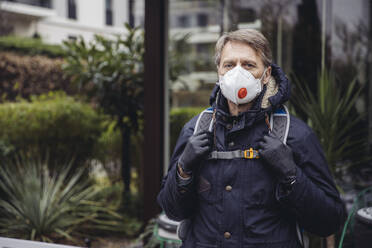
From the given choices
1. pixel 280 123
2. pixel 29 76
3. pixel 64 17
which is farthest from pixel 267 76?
pixel 29 76

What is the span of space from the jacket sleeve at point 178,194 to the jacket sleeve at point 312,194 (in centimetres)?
39

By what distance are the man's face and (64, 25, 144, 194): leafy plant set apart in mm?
3267

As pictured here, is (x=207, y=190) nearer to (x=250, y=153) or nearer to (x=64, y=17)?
(x=250, y=153)

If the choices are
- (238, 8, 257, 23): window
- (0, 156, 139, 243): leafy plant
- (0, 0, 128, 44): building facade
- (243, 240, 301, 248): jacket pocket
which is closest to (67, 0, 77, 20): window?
(0, 0, 128, 44): building facade

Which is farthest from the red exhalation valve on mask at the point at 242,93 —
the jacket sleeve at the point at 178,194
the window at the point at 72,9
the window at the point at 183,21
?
the window at the point at 72,9

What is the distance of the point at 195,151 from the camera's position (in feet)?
5.07

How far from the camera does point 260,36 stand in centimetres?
165

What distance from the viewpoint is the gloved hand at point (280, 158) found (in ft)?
4.79

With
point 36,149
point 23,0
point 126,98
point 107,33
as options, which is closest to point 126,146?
point 126,98

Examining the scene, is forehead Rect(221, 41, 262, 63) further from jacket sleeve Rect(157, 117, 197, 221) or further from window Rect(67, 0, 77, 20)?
window Rect(67, 0, 77, 20)

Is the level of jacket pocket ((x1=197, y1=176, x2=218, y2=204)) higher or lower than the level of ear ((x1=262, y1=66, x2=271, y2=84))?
lower

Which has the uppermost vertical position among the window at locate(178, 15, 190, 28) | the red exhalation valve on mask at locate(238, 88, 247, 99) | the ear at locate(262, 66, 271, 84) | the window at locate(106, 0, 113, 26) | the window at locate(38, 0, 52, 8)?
the window at locate(38, 0, 52, 8)

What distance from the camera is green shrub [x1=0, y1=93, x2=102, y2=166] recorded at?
5.02m

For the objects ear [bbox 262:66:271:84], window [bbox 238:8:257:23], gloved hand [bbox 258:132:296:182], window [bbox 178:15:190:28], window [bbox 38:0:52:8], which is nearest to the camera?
gloved hand [bbox 258:132:296:182]
